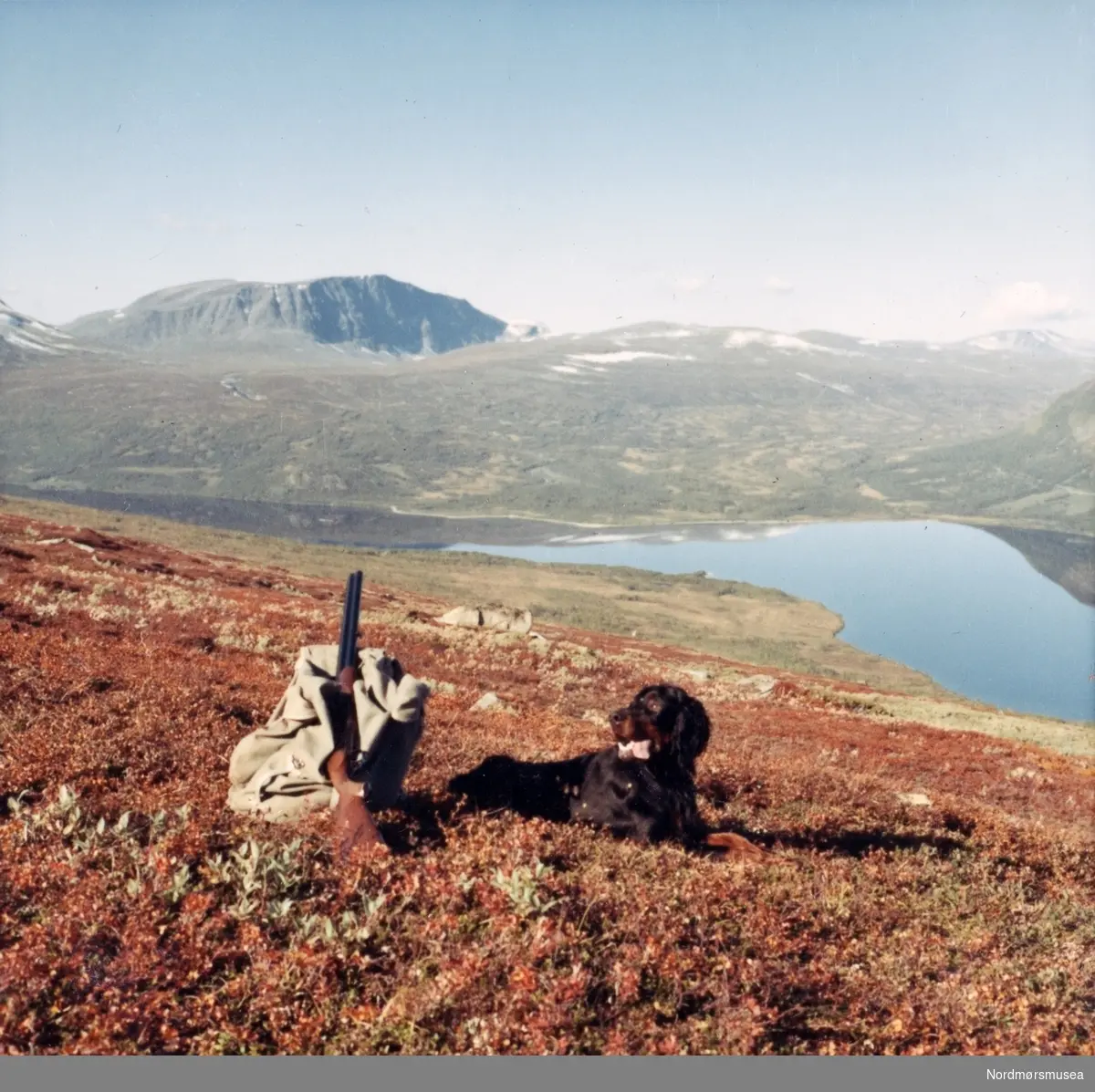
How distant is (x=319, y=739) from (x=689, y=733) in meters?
2.99

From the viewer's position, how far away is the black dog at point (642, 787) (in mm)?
6652

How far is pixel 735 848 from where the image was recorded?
694 cm

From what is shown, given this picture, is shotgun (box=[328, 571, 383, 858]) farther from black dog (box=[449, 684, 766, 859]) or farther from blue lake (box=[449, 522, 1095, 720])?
blue lake (box=[449, 522, 1095, 720])

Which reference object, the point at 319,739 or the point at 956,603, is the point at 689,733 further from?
the point at 956,603

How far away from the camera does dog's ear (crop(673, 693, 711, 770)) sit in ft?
21.8

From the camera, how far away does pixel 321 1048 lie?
412 cm

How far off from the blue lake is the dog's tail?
280 ft

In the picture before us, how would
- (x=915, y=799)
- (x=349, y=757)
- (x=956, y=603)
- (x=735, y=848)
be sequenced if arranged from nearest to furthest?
(x=349, y=757) → (x=735, y=848) → (x=915, y=799) → (x=956, y=603)

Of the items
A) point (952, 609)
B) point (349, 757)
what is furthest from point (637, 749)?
point (952, 609)

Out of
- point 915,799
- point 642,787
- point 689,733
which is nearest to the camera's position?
point 689,733

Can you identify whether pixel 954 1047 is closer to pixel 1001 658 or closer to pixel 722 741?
pixel 722 741

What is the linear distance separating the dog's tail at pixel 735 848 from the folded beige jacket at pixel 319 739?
9.32ft

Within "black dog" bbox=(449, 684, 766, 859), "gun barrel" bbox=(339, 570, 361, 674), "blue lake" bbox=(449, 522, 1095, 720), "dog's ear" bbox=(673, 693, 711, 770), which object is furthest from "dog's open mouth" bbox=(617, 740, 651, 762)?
"blue lake" bbox=(449, 522, 1095, 720)

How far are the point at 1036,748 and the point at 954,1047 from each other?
77.6ft
